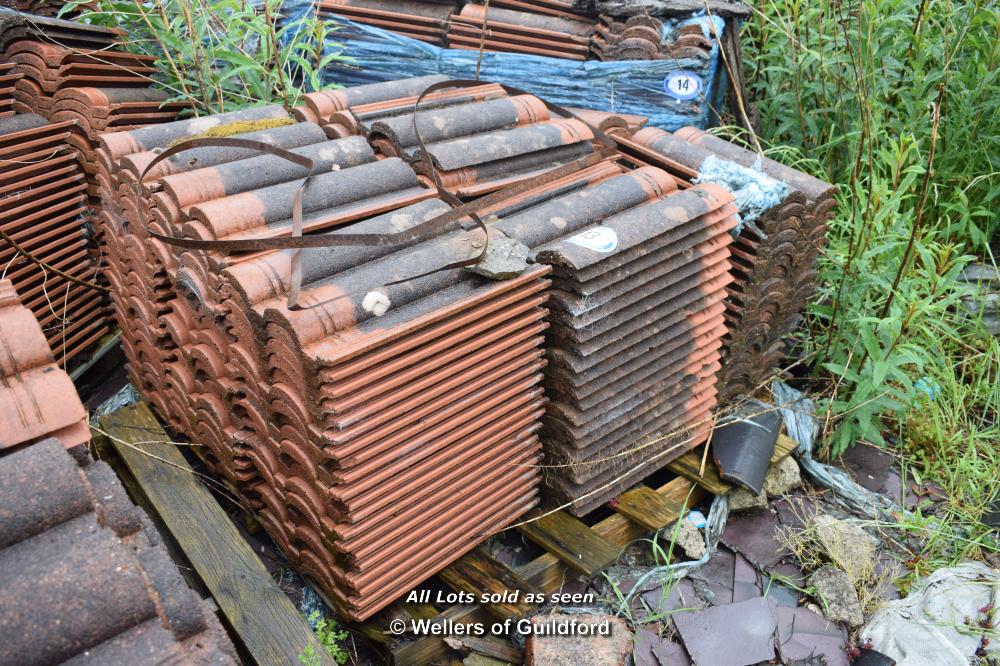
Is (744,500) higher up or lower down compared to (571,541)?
lower down

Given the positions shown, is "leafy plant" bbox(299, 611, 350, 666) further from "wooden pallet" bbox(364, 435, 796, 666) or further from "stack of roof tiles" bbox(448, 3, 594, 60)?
"stack of roof tiles" bbox(448, 3, 594, 60)

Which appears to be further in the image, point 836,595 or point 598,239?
point 836,595

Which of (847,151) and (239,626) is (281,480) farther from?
(847,151)

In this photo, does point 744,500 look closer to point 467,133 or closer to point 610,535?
point 610,535

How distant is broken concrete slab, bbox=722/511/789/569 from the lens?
12.6ft

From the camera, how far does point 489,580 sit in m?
3.37

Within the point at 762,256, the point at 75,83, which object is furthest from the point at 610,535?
the point at 75,83

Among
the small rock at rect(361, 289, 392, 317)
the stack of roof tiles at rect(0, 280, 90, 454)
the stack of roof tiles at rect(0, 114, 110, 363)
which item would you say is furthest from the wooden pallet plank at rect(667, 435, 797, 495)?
the stack of roof tiles at rect(0, 114, 110, 363)

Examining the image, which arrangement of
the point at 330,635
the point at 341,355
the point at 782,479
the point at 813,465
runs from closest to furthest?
the point at 341,355
the point at 330,635
the point at 782,479
the point at 813,465

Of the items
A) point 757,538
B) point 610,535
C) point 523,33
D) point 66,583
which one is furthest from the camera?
point 523,33

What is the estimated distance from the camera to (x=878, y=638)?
3.46 meters

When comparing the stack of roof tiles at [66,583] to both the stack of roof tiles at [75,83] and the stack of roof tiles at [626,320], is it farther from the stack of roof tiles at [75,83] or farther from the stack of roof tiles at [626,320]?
the stack of roof tiles at [75,83]

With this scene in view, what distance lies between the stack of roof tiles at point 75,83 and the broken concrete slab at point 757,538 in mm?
3958

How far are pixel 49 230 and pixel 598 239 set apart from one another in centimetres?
344
